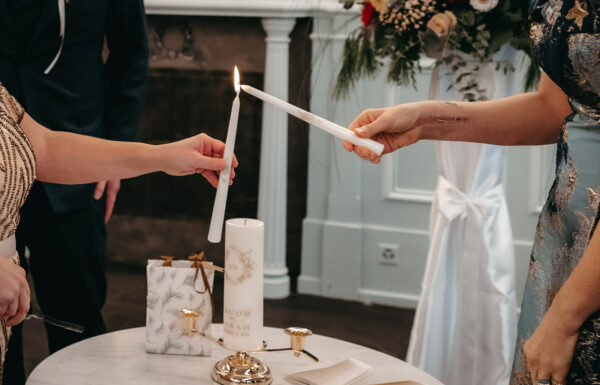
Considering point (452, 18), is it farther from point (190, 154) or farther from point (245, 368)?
point (245, 368)

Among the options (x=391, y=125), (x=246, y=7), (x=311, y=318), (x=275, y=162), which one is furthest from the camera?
(x=275, y=162)

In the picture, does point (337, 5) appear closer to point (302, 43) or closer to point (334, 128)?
point (302, 43)

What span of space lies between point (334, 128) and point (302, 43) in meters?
2.62

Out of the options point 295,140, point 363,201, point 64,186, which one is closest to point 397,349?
point 363,201

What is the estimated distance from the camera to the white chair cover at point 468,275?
252 cm

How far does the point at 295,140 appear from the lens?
381cm

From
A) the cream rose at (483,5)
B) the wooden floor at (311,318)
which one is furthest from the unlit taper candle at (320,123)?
the wooden floor at (311,318)

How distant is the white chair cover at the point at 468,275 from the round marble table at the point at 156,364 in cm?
116

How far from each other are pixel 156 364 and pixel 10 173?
1.41 feet

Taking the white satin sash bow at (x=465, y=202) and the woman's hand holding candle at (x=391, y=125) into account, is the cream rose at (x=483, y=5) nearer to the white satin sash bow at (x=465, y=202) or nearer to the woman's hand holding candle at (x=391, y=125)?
the white satin sash bow at (x=465, y=202)

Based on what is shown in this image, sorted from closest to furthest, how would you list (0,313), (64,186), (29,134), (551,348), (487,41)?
(551,348), (0,313), (29,134), (64,186), (487,41)

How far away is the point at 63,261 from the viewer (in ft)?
6.61

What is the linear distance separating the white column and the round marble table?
2.27 metres

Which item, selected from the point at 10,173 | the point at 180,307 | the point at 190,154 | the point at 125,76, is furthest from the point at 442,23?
the point at 10,173
